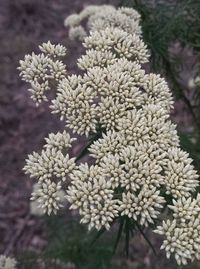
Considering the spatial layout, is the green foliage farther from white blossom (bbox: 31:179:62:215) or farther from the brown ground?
the brown ground

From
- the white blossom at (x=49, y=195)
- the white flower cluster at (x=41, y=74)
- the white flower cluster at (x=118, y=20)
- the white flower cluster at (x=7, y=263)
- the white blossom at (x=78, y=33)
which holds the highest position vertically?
the white blossom at (x=78, y=33)

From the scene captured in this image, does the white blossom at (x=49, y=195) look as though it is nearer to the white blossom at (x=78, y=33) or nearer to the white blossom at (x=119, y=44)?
the white blossom at (x=119, y=44)

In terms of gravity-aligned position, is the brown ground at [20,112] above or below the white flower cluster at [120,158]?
above

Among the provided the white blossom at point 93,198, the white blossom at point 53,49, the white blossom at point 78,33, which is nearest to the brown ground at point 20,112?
the white blossom at point 78,33

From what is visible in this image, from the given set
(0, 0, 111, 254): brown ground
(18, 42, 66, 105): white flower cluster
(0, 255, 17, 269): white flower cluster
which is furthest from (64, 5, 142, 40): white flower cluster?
(0, 0, 111, 254): brown ground

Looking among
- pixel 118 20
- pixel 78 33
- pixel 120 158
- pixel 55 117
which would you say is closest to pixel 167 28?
pixel 118 20

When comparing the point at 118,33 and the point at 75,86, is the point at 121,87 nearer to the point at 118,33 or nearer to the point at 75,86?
the point at 75,86
